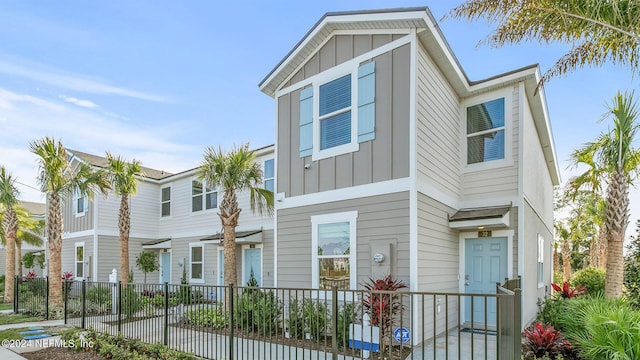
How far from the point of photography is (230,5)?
36.8ft

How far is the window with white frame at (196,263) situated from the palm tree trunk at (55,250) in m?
4.87

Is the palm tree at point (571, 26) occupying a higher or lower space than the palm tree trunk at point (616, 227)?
higher

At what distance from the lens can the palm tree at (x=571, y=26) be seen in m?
6.39

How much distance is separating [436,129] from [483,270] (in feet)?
10.7

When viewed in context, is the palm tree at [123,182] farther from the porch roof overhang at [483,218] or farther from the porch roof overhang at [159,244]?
the porch roof overhang at [483,218]

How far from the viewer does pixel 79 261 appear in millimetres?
18328

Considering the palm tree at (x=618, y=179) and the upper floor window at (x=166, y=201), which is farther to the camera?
the upper floor window at (x=166, y=201)

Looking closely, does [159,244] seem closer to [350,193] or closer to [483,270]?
[350,193]

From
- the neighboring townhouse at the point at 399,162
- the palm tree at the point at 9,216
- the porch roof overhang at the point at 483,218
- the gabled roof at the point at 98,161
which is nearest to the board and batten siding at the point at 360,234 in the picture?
the neighboring townhouse at the point at 399,162

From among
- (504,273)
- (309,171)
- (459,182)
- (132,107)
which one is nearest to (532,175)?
(459,182)

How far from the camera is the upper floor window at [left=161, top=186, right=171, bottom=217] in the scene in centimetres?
1806

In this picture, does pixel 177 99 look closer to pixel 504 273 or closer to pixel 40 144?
pixel 40 144

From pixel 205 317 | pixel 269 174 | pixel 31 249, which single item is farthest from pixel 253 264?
pixel 31 249

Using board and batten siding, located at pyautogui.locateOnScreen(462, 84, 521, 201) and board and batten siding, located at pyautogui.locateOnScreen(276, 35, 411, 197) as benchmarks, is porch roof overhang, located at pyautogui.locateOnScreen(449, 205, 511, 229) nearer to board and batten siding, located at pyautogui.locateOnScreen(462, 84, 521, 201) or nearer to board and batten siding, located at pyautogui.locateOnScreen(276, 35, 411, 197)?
board and batten siding, located at pyautogui.locateOnScreen(462, 84, 521, 201)
